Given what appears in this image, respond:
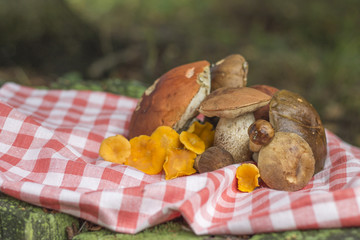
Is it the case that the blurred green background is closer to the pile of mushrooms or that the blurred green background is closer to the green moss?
the pile of mushrooms

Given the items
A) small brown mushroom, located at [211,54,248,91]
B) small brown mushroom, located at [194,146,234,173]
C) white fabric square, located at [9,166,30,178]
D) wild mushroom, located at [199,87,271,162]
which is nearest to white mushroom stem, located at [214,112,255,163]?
wild mushroom, located at [199,87,271,162]

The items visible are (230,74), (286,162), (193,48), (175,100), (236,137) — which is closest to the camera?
(286,162)

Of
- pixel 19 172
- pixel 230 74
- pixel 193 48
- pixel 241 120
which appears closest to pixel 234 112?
pixel 241 120

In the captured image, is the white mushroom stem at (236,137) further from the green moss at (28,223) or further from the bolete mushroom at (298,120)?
the green moss at (28,223)

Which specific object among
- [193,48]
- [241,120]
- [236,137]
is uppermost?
[241,120]

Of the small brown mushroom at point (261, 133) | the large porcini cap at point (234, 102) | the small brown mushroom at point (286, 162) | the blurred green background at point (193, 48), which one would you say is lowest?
the blurred green background at point (193, 48)

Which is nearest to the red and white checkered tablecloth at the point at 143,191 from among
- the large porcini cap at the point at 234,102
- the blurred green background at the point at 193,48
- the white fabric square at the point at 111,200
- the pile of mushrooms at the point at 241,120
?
the white fabric square at the point at 111,200

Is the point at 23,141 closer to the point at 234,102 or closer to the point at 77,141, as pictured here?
the point at 77,141
